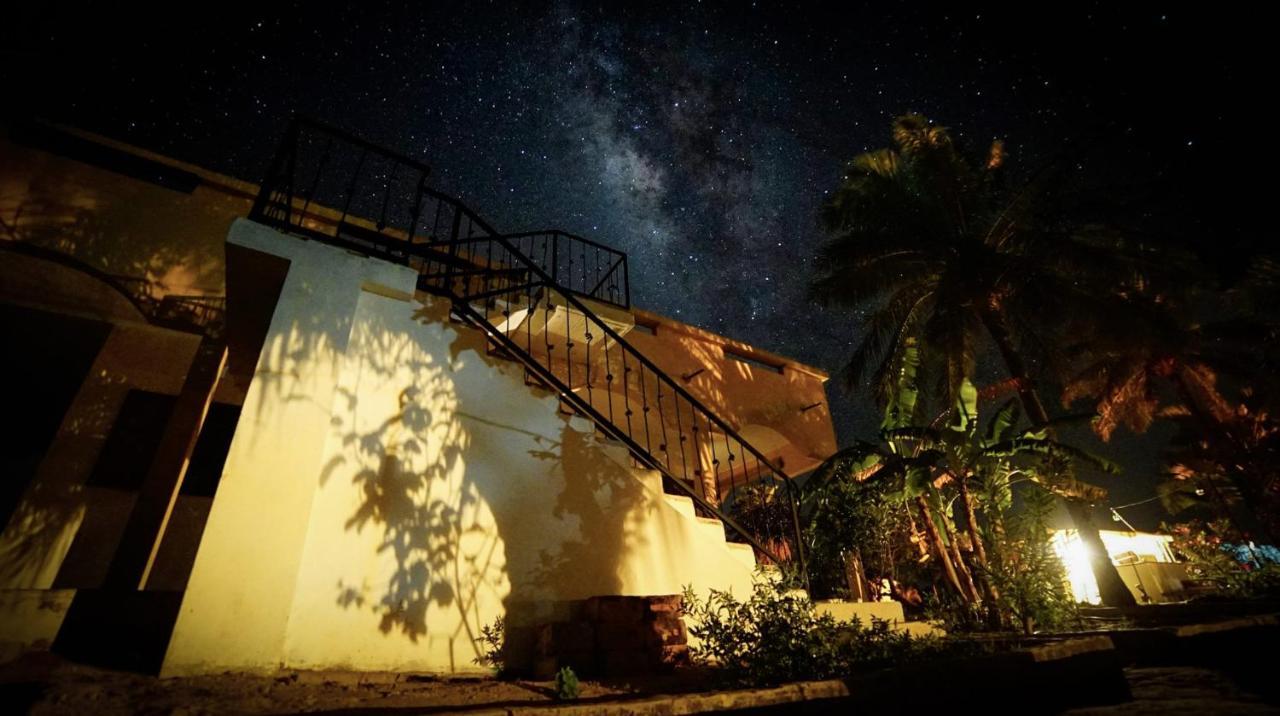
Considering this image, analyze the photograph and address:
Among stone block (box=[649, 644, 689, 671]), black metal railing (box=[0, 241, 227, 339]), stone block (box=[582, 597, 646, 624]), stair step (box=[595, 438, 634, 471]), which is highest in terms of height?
black metal railing (box=[0, 241, 227, 339])

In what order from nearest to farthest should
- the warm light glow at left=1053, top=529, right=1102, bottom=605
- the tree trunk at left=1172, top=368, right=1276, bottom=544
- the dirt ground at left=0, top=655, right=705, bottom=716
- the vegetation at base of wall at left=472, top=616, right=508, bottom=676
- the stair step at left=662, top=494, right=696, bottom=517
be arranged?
the dirt ground at left=0, top=655, right=705, bottom=716, the vegetation at base of wall at left=472, top=616, right=508, bottom=676, the stair step at left=662, top=494, right=696, bottom=517, the warm light glow at left=1053, top=529, right=1102, bottom=605, the tree trunk at left=1172, top=368, right=1276, bottom=544

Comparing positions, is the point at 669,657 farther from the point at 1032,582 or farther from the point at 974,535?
the point at 974,535

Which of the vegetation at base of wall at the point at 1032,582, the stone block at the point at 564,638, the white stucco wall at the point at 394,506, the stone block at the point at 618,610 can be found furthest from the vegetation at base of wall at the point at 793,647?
the vegetation at base of wall at the point at 1032,582

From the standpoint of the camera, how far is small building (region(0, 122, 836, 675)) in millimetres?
3895

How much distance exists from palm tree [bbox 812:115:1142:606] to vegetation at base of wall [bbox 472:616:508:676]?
10.2 meters

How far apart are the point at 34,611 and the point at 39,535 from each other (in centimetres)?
357

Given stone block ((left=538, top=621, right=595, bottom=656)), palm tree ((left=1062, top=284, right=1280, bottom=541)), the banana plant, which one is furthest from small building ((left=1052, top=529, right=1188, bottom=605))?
stone block ((left=538, top=621, right=595, bottom=656))

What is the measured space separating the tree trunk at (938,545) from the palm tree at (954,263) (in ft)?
10.2

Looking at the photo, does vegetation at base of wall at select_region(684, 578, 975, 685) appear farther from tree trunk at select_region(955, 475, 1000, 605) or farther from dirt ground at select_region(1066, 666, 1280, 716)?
tree trunk at select_region(955, 475, 1000, 605)

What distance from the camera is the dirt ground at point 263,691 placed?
8.61 ft

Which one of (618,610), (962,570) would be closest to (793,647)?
(618,610)

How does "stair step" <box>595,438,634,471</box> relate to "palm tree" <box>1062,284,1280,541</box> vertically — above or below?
below

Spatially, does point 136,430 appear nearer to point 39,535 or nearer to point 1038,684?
point 39,535

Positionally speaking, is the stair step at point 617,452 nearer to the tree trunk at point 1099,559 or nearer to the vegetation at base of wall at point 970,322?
the vegetation at base of wall at point 970,322
